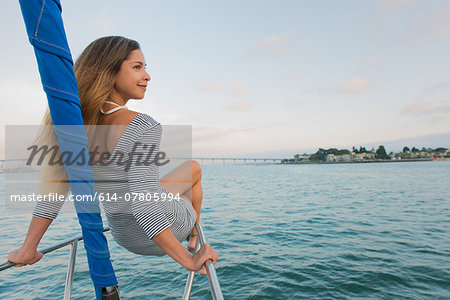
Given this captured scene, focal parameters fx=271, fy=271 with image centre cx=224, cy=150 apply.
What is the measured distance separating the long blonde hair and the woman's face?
3 centimetres

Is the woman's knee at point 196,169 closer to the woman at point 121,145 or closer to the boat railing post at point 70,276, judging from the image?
the woman at point 121,145

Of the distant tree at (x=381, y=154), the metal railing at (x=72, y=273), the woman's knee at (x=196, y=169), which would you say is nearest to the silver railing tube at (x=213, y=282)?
the metal railing at (x=72, y=273)

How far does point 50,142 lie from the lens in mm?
1301

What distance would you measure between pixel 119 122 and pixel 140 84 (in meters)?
0.30

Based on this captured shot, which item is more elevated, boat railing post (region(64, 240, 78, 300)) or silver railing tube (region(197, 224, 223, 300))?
silver railing tube (region(197, 224, 223, 300))

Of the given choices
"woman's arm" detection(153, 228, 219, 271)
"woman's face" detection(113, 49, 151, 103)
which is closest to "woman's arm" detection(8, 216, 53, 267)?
"woman's arm" detection(153, 228, 219, 271)

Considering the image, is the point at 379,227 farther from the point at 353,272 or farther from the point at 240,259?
the point at 240,259

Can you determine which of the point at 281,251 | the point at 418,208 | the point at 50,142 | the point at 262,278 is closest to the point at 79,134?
the point at 50,142

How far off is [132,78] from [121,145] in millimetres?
408

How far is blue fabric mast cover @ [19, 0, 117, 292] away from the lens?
0.96 m

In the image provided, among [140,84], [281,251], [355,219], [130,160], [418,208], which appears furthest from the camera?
[418,208]

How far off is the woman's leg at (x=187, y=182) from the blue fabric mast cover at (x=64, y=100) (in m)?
0.97

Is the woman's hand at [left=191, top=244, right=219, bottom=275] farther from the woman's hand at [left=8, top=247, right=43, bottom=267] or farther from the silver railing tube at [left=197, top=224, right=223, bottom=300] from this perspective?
the woman's hand at [left=8, top=247, right=43, bottom=267]

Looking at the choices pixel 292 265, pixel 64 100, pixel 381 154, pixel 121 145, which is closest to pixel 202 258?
pixel 121 145
